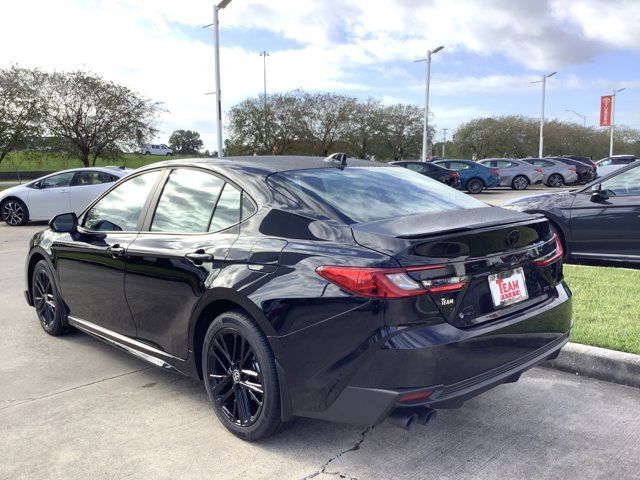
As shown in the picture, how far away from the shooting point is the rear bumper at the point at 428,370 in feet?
8.33

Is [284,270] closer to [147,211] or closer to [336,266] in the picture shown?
[336,266]

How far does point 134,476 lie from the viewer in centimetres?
284

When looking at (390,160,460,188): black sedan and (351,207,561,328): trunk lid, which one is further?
(390,160,460,188): black sedan

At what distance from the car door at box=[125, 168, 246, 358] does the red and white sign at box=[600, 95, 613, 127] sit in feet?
208

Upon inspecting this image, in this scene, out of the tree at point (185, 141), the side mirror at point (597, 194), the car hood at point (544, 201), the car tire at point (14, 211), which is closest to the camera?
the side mirror at point (597, 194)

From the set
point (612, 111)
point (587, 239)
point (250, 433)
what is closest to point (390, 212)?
point (250, 433)

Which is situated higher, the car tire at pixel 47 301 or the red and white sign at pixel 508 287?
the red and white sign at pixel 508 287

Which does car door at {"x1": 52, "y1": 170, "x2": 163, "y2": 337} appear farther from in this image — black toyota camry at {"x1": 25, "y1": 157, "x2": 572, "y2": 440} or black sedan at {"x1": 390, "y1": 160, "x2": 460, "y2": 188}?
black sedan at {"x1": 390, "y1": 160, "x2": 460, "y2": 188}

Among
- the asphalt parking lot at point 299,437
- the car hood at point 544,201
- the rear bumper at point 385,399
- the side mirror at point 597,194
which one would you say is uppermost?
the side mirror at point 597,194

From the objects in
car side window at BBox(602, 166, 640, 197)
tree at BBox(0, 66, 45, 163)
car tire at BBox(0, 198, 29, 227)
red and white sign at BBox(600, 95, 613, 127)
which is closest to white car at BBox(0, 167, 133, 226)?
car tire at BBox(0, 198, 29, 227)

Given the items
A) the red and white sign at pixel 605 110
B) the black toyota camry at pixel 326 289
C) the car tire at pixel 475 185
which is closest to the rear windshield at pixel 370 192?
the black toyota camry at pixel 326 289

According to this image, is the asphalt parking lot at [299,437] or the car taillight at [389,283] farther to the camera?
the asphalt parking lot at [299,437]

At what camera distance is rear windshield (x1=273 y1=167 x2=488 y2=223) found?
124 inches

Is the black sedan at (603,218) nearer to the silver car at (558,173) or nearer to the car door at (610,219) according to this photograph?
the car door at (610,219)
